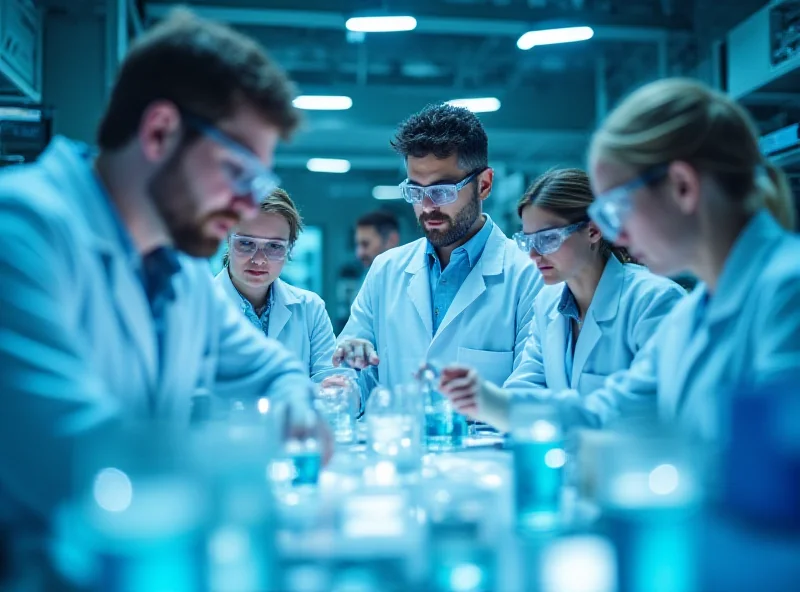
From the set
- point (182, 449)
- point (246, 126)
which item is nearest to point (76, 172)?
point (246, 126)

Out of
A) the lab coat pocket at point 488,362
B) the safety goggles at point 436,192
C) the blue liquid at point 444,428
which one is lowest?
the blue liquid at point 444,428

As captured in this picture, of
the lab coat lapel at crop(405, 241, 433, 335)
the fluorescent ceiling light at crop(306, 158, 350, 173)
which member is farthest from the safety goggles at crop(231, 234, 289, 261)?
the fluorescent ceiling light at crop(306, 158, 350, 173)

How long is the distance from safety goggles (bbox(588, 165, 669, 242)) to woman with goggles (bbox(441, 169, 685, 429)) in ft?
2.31

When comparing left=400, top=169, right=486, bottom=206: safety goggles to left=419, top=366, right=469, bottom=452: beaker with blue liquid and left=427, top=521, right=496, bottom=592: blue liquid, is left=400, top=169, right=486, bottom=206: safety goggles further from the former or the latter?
left=427, top=521, right=496, bottom=592: blue liquid

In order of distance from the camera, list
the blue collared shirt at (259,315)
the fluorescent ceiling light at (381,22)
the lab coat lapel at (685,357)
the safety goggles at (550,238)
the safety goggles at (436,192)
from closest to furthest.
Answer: the lab coat lapel at (685,357) < the safety goggles at (550,238) < the safety goggles at (436,192) < the blue collared shirt at (259,315) < the fluorescent ceiling light at (381,22)

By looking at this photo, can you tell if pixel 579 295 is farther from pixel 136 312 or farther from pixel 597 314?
pixel 136 312

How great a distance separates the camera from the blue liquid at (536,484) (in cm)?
110

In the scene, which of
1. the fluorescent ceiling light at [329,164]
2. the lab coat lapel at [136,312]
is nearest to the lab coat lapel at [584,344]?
the lab coat lapel at [136,312]

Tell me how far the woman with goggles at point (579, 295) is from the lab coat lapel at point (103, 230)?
A: 127 centimetres

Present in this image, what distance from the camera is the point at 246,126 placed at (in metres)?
1.42

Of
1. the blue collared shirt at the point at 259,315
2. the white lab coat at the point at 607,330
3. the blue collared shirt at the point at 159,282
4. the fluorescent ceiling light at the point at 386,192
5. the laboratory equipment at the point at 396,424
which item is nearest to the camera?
the blue collared shirt at the point at 159,282

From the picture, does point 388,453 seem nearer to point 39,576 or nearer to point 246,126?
point 246,126

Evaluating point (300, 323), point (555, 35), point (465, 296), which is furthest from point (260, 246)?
point (555, 35)

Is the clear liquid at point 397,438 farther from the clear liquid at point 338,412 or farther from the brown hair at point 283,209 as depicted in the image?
the brown hair at point 283,209
